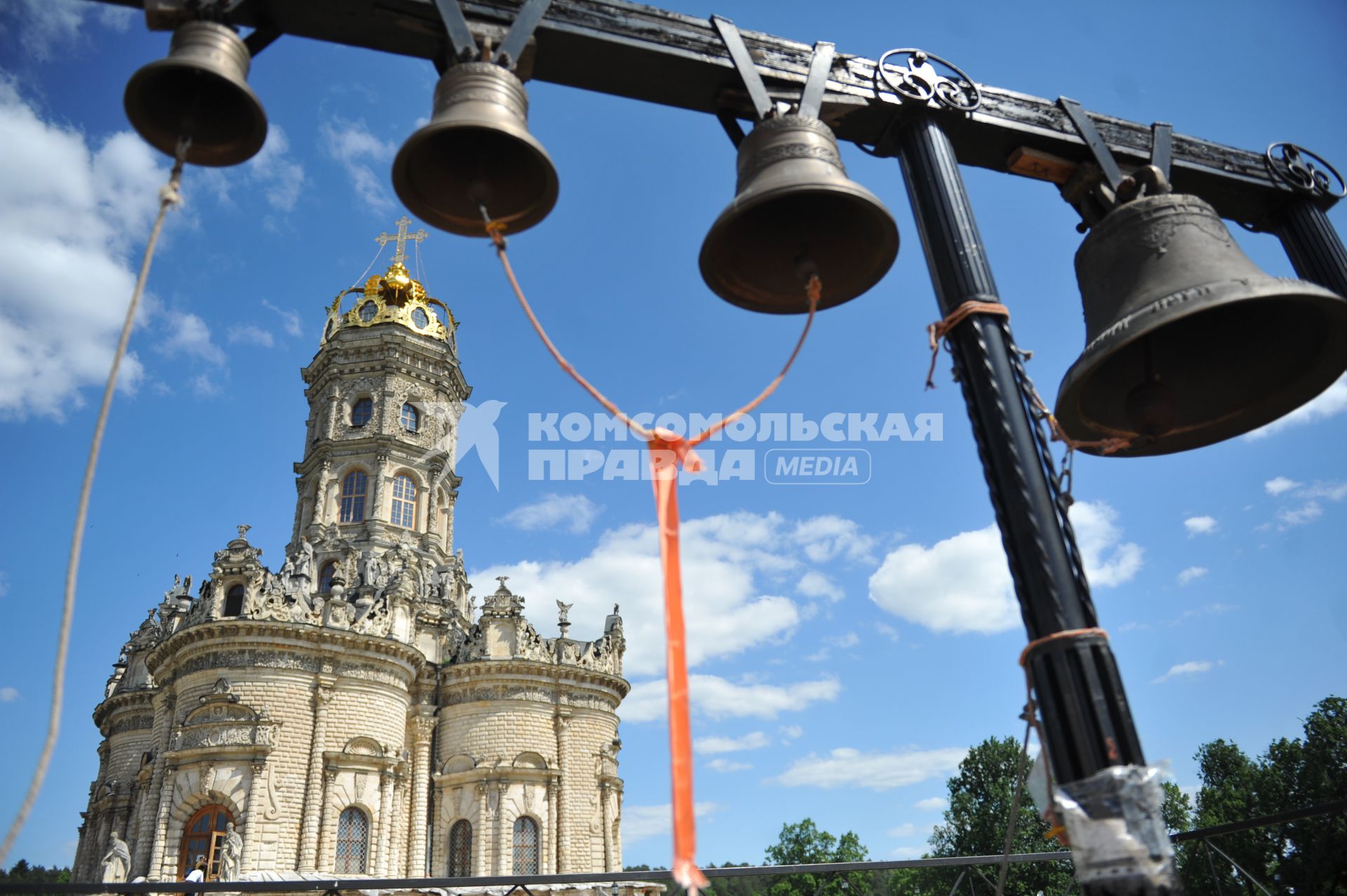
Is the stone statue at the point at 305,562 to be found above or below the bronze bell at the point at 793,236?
above

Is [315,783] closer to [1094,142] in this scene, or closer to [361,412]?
[361,412]

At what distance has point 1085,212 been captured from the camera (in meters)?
4.75

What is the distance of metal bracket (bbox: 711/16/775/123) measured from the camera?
4.08 m

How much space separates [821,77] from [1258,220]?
3135 mm

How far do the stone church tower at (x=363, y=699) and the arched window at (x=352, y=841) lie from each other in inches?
2.4

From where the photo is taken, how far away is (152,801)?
24734 millimetres

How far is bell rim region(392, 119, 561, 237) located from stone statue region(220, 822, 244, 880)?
23623 millimetres

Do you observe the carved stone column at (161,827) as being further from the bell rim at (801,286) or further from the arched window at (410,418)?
the bell rim at (801,286)

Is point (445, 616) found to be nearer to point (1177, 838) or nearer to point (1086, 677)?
point (1177, 838)

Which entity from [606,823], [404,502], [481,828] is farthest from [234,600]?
[606,823]

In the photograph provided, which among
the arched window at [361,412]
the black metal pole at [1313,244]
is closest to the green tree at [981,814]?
the arched window at [361,412]

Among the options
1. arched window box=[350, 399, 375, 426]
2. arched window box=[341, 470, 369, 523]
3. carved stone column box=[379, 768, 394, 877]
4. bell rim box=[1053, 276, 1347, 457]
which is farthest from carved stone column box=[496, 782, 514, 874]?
bell rim box=[1053, 276, 1347, 457]

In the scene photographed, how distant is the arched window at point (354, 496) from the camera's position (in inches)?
1394

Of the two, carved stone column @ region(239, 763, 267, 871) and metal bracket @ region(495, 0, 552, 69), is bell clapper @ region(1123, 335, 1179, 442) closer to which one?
metal bracket @ region(495, 0, 552, 69)
